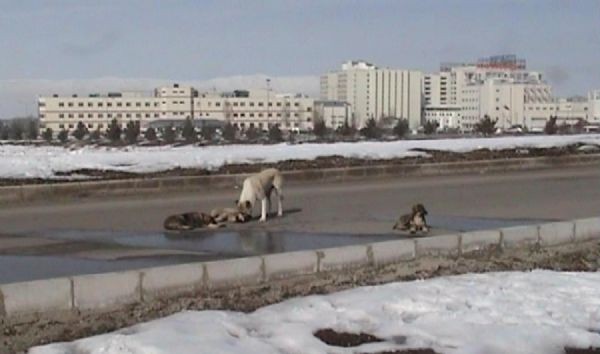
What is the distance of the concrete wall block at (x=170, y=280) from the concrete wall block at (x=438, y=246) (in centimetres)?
323

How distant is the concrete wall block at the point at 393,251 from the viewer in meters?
11.6

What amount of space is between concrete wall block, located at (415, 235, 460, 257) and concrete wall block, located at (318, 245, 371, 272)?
0.86 meters

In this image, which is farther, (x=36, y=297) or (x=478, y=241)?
(x=478, y=241)

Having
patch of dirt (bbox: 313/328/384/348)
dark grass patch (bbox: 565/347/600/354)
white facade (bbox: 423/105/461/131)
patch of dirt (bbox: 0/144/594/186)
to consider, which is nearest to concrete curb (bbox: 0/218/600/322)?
patch of dirt (bbox: 313/328/384/348)

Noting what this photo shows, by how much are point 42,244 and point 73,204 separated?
21.9 feet

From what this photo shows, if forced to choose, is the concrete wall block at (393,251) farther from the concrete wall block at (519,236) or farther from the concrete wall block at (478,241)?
the concrete wall block at (519,236)

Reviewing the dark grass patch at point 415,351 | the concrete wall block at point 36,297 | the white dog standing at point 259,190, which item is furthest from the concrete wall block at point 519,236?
the concrete wall block at point 36,297

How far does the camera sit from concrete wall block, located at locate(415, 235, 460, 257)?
39.5 feet

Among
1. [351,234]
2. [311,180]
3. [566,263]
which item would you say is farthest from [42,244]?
[311,180]

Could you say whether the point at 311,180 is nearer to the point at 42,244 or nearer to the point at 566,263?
the point at 42,244

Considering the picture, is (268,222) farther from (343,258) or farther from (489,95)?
(489,95)

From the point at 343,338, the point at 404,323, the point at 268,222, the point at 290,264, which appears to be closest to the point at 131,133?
the point at 268,222

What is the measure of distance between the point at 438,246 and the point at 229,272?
322cm

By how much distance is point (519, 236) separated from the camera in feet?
43.0
